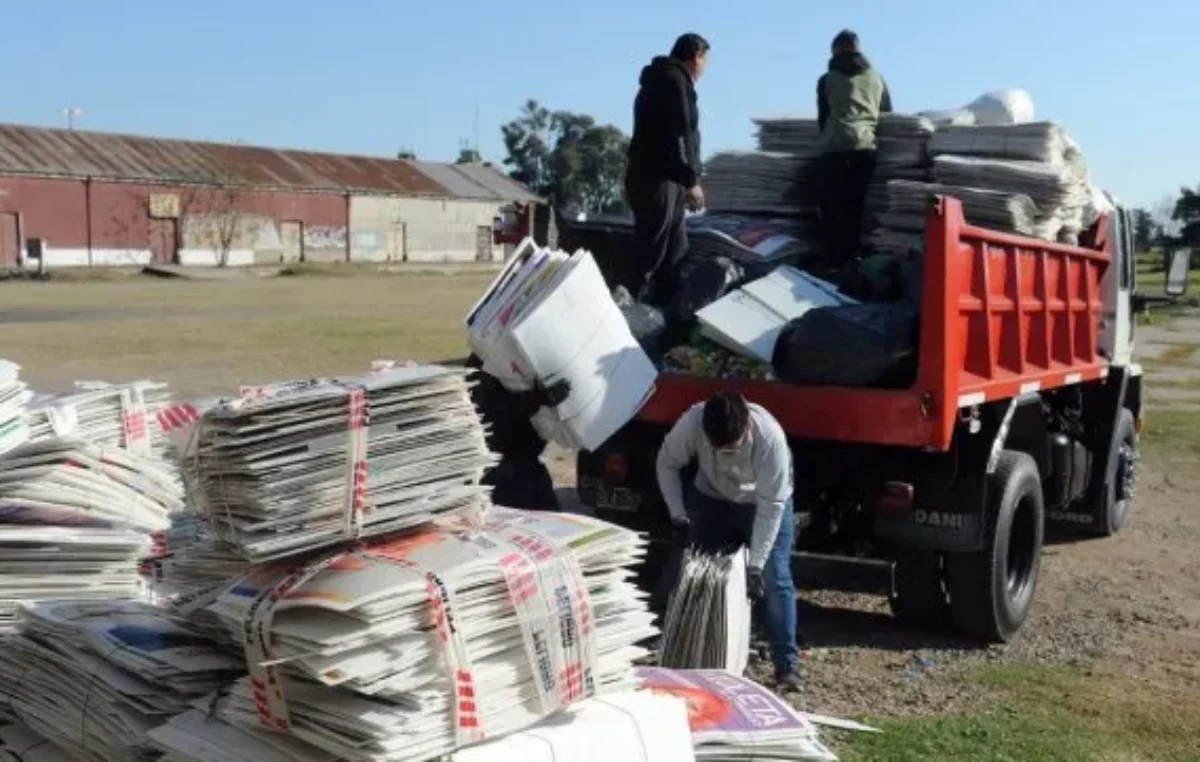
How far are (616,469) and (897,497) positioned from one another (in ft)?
5.08

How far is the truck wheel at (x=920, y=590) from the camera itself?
23.8 feet

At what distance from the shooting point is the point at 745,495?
639 cm

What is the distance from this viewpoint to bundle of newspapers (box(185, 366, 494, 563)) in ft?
12.3

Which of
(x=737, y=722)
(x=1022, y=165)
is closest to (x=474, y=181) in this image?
(x=1022, y=165)

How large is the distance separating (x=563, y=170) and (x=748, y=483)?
8951 centimetres

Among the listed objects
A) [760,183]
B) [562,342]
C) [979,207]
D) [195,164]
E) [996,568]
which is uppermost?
[195,164]

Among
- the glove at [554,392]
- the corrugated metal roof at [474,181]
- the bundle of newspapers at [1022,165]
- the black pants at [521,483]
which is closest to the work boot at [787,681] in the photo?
the black pants at [521,483]

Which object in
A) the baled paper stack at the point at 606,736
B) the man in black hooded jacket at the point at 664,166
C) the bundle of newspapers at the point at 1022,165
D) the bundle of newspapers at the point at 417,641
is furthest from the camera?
the man in black hooded jacket at the point at 664,166

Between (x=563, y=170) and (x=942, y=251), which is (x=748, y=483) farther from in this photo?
(x=563, y=170)

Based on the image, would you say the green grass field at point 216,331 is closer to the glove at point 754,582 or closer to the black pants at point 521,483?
the black pants at point 521,483

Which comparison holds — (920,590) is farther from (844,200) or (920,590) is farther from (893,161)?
(893,161)

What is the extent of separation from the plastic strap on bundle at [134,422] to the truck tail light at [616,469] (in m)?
2.41

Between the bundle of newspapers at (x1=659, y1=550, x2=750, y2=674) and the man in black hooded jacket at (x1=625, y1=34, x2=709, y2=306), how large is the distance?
2250 mm

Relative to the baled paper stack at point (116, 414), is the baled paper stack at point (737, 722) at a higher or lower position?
lower
